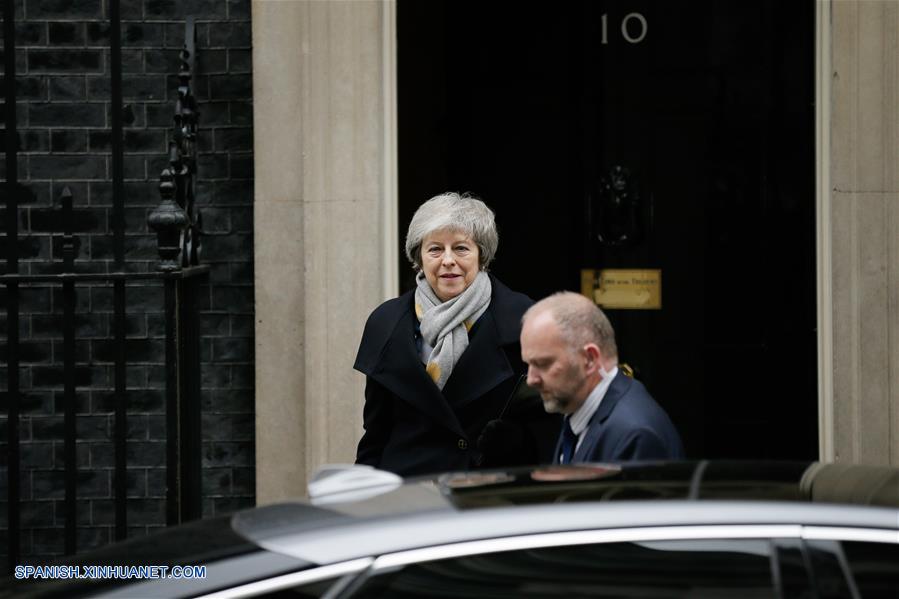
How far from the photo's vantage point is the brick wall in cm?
682

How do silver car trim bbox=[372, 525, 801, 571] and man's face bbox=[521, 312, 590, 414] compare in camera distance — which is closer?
silver car trim bbox=[372, 525, 801, 571]

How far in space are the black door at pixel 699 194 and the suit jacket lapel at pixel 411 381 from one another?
2.40m

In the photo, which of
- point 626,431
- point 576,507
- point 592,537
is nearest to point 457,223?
point 626,431

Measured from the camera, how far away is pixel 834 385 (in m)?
6.57

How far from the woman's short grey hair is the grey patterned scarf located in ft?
0.47

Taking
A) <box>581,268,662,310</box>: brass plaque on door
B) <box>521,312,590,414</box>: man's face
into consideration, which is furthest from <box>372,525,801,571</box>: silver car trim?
<box>581,268,662,310</box>: brass plaque on door

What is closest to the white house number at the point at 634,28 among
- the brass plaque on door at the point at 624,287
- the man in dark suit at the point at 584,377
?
the brass plaque on door at the point at 624,287

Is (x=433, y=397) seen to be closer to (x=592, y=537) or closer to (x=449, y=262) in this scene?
(x=449, y=262)

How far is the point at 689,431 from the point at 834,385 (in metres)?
1.00

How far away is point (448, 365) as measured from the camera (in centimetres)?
482

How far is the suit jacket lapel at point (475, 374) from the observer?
4812 millimetres

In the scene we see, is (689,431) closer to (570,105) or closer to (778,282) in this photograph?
(778,282)

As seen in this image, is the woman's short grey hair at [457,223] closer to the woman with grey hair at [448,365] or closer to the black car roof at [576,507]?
the woman with grey hair at [448,365]

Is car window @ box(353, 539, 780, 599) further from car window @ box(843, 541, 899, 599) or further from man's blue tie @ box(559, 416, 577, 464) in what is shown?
man's blue tie @ box(559, 416, 577, 464)
